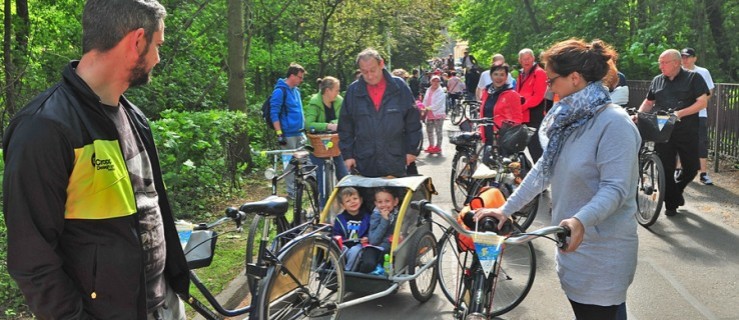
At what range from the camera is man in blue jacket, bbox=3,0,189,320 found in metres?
2.04

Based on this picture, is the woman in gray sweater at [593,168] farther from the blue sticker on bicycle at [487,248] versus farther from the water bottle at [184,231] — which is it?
the water bottle at [184,231]

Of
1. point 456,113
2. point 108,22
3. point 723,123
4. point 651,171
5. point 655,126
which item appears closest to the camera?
point 108,22

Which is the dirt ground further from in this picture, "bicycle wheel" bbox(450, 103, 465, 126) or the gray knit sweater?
"bicycle wheel" bbox(450, 103, 465, 126)

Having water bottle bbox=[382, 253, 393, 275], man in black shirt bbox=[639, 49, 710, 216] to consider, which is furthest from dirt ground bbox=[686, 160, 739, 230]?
water bottle bbox=[382, 253, 393, 275]

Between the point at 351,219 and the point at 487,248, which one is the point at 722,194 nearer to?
the point at 351,219

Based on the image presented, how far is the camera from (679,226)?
8055 mm

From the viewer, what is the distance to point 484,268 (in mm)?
3551

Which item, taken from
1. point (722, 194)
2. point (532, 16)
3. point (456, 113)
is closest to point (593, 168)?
point (722, 194)

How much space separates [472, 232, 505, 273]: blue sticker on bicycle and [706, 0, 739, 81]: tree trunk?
16.2 meters

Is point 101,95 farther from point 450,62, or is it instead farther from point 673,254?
point 450,62

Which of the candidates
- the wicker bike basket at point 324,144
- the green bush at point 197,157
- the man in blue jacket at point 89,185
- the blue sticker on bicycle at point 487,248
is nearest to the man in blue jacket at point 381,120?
the wicker bike basket at point 324,144

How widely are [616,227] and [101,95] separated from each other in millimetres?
2265

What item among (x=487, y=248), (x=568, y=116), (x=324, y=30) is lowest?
(x=487, y=248)

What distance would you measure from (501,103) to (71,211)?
7358 millimetres
